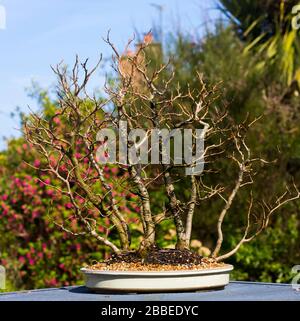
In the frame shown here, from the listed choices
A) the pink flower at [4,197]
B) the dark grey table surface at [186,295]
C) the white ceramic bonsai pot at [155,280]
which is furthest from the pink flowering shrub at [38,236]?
the white ceramic bonsai pot at [155,280]

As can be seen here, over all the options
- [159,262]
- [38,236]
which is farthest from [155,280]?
[38,236]

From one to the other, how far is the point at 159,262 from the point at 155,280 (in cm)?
17

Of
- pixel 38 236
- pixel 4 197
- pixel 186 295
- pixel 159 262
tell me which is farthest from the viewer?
pixel 4 197

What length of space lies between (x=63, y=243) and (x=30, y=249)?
0.35 m

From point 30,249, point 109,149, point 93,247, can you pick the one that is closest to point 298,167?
point 93,247

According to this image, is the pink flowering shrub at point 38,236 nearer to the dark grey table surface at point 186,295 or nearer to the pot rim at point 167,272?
the dark grey table surface at point 186,295

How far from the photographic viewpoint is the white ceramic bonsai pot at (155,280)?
2605mm

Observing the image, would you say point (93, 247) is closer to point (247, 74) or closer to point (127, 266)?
point (247, 74)

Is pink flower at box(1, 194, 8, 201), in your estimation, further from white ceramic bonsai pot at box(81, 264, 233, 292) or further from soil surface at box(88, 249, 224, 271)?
Answer: white ceramic bonsai pot at box(81, 264, 233, 292)

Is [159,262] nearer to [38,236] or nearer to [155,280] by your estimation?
[155,280]

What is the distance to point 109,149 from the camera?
3158 millimetres

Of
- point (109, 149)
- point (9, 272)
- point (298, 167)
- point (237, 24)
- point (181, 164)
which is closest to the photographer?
point (181, 164)

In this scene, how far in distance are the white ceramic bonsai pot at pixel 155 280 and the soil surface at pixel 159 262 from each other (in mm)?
60

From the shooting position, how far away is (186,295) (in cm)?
259
